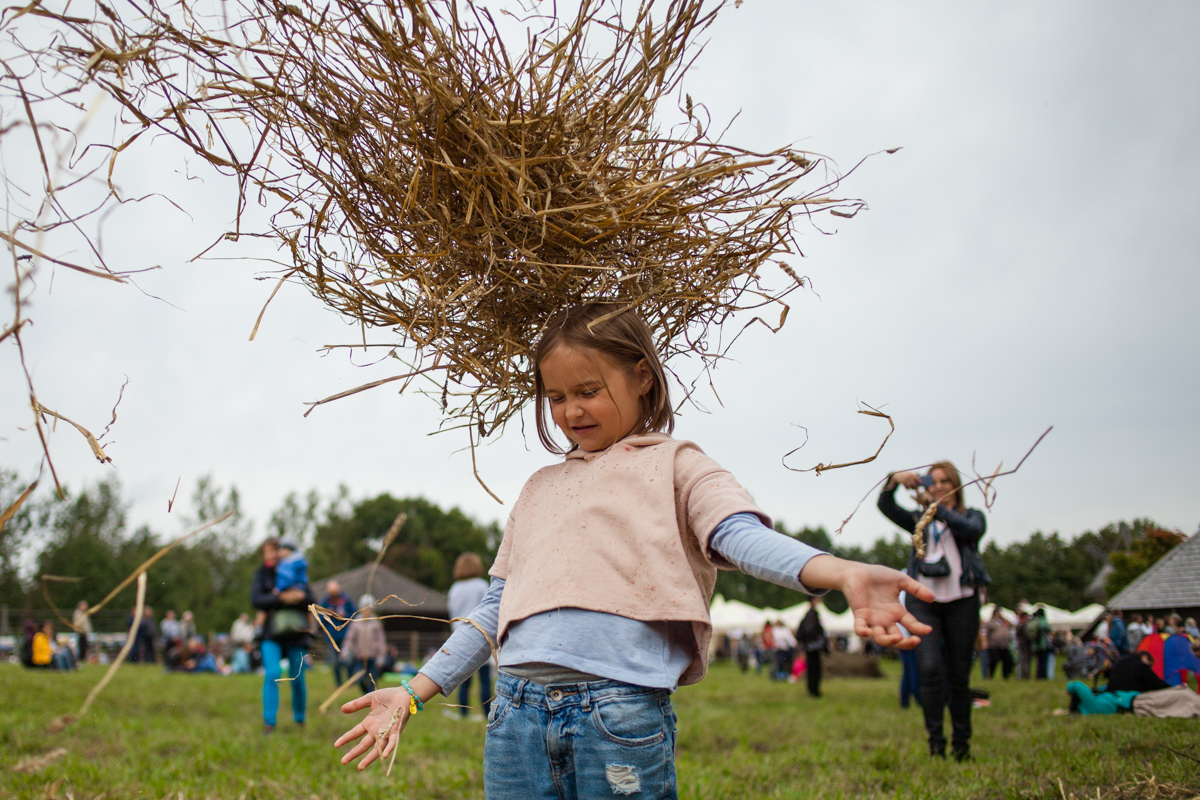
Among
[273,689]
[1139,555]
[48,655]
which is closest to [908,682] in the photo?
[273,689]

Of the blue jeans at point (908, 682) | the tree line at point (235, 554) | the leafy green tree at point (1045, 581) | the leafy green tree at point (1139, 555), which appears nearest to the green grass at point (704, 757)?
the blue jeans at point (908, 682)

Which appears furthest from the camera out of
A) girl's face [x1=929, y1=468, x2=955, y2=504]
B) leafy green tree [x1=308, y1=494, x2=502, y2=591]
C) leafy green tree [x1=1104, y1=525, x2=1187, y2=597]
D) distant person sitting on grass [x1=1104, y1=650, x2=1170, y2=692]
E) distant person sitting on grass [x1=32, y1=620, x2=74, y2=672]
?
leafy green tree [x1=308, y1=494, x2=502, y2=591]

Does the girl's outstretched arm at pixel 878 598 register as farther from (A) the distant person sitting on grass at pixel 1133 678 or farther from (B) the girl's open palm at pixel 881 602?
(A) the distant person sitting on grass at pixel 1133 678

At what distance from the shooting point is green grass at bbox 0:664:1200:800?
3.28 meters

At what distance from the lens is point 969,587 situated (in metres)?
4.20

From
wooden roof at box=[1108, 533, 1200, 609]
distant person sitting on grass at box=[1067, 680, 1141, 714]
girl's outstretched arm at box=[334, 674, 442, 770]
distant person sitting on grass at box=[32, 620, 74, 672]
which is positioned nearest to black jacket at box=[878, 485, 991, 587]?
girl's outstretched arm at box=[334, 674, 442, 770]

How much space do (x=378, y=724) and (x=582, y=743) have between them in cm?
57

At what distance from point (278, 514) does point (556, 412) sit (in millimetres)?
58189

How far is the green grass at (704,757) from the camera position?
3.28m

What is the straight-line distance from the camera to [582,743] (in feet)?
5.45

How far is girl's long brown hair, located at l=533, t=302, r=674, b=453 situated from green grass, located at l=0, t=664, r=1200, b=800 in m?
2.06

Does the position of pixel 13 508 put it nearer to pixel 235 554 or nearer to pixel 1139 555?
pixel 1139 555

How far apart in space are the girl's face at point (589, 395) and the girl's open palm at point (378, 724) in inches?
32.5

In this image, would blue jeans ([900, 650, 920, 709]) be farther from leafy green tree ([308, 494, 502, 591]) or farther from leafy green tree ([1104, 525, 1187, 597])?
leafy green tree ([308, 494, 502, 591])
